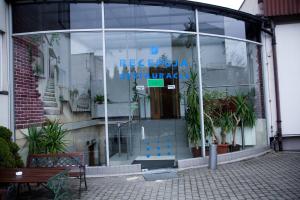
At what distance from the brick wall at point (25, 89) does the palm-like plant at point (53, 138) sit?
0.48 metres

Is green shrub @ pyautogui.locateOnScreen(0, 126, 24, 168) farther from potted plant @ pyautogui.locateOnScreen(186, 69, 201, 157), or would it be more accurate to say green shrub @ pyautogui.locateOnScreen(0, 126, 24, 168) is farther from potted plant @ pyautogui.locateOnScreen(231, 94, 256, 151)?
potted plant @ pyautogui.locateOnScreen(231, 94, 256, 151)

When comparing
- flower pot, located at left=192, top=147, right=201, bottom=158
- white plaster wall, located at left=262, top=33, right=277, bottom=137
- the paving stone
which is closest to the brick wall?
the paving stone

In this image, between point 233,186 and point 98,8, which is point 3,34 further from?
point 233,186

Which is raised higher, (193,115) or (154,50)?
(154,50)

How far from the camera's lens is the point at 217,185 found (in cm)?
666

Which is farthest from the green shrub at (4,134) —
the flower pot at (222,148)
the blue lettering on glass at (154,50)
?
the flower pot at (222,148)

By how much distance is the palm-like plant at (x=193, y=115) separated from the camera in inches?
349

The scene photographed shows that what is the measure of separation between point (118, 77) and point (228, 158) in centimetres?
364

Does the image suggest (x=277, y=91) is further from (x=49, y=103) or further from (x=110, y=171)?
(x=49, y=103)

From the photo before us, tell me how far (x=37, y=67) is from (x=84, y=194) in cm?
370

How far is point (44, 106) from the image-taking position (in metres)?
8.38

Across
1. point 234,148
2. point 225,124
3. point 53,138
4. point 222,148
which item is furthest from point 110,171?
point 234,148

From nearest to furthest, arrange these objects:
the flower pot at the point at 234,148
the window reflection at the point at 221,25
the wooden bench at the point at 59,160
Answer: the wooden bench at the point at 59,160, the window reflection at the point at 221,25, the flower pot at the point at 234,148

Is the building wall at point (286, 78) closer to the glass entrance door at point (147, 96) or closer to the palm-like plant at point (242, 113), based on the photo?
the palm-like plant at point (242, 113)
